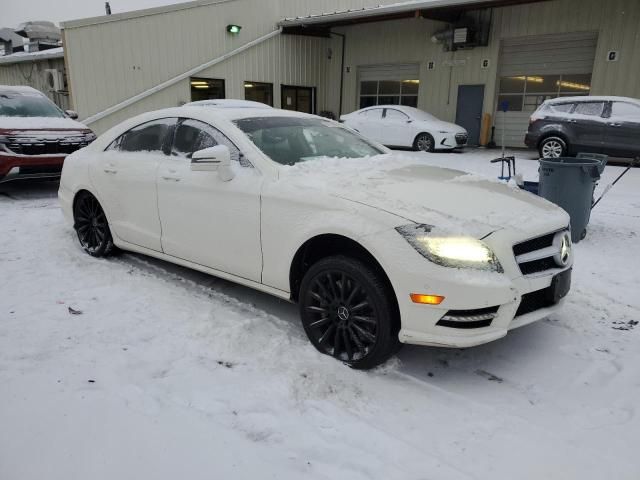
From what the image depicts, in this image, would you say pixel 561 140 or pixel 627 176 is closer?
pixel 627 176

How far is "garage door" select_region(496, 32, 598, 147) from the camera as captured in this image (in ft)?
46.3

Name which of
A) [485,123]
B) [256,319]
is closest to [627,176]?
[485,123]

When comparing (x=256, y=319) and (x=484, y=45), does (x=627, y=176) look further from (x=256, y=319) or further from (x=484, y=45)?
(x=256, y=319)

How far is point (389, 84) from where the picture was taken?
18.1 metres

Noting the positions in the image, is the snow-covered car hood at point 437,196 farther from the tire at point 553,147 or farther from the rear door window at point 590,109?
the rear door window at point 590,109

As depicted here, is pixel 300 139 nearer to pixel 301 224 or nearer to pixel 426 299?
pixel 301 224

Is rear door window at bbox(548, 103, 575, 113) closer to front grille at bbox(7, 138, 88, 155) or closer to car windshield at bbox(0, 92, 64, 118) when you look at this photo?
front grille at bbox(7, 138, 88, 155)

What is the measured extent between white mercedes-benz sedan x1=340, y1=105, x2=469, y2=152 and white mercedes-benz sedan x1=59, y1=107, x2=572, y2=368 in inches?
398

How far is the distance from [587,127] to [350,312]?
1065 centimetres

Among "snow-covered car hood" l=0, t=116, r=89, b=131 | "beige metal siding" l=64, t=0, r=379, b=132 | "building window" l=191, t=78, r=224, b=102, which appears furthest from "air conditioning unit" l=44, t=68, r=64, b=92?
"snow-covered car hood" l=0, t=116, r=89, b=131

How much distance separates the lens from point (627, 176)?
10.1 metres

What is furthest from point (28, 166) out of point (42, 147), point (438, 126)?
point (438, 126)

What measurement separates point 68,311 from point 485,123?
14.7 metres

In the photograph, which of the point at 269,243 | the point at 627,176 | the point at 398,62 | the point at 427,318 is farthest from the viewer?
the point at 398,62
